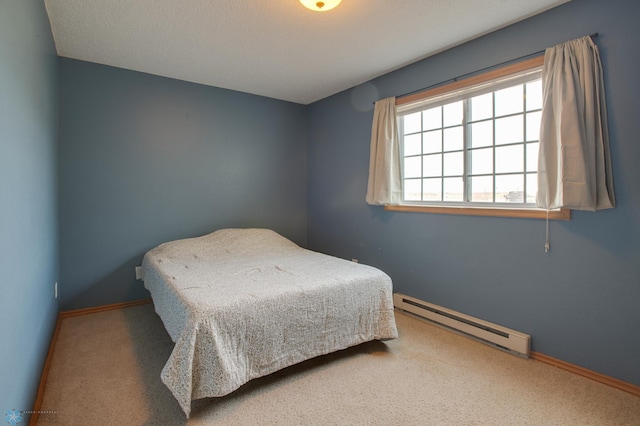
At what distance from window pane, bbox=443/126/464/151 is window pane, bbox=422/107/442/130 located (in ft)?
0.39

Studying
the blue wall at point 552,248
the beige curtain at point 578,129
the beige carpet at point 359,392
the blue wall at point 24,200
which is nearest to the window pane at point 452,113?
the blue wall at point 552,248

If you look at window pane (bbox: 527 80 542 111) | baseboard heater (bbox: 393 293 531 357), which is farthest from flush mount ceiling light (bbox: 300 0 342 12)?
baseboard heater (bbox: 393 293 531 357)

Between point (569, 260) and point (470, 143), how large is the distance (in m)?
1.11

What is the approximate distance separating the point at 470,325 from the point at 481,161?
1.30 metres

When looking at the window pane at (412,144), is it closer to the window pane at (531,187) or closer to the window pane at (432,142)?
the window pane at (432,142)

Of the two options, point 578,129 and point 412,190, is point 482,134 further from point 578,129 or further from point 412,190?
point 412,190

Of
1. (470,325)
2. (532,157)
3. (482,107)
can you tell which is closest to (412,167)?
(482,107)

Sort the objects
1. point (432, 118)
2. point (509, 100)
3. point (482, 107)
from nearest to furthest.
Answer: point (509, 100), point (482, 107), point (432, 118)

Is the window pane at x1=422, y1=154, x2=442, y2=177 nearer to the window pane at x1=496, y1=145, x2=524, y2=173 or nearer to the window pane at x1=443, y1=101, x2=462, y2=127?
the window pane at x1=443, y1=101, x2=462, y2=127

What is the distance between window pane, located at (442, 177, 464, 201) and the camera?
2.67 m

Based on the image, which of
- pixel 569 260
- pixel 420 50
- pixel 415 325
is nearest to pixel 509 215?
pixel 569 260

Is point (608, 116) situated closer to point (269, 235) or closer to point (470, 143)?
point (470, 143)

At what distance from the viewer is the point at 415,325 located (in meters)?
2.70

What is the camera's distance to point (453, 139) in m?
2.72
